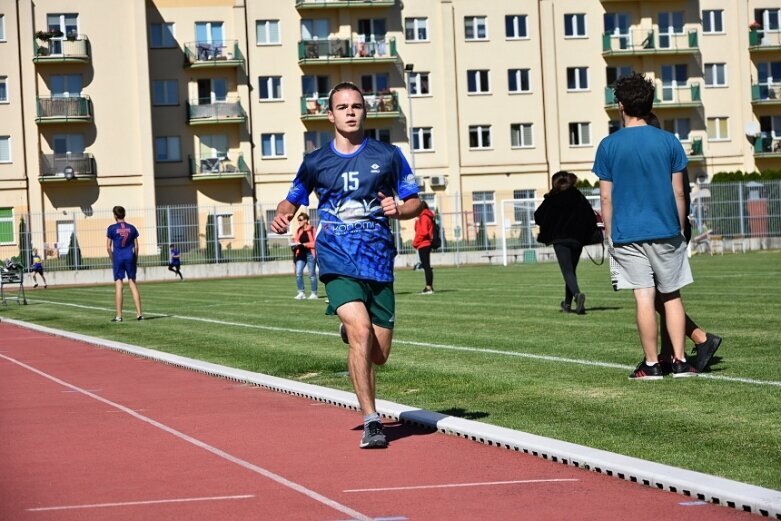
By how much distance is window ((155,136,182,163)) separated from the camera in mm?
71938

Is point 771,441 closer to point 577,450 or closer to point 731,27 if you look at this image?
point 577,450

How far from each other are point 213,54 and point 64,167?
9.47 m

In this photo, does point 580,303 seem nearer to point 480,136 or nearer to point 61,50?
point 61,50

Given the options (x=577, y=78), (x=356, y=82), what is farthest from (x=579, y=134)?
(x=356, y=82)

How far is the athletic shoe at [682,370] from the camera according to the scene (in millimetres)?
11094

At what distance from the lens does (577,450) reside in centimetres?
776

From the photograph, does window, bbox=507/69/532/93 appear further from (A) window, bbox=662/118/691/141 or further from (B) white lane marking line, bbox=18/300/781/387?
(B) white lane marking line, bbox=18/300/781/387

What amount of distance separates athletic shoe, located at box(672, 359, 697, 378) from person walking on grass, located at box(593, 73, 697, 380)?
→ 0.36ft

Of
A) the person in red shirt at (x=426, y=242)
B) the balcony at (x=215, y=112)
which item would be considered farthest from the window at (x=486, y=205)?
the person in red shirt at (x=426, y=242)

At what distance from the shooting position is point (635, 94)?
1086 centimetres

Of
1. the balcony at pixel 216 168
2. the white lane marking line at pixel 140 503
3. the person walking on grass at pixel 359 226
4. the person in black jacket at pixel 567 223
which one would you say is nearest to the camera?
the white lane marking line at pixel 140 503

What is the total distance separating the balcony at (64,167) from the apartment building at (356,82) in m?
0.10

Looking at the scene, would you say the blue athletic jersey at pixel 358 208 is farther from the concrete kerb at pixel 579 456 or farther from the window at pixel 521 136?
the window at pixel 521 136

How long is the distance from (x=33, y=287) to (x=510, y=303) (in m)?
32.9
